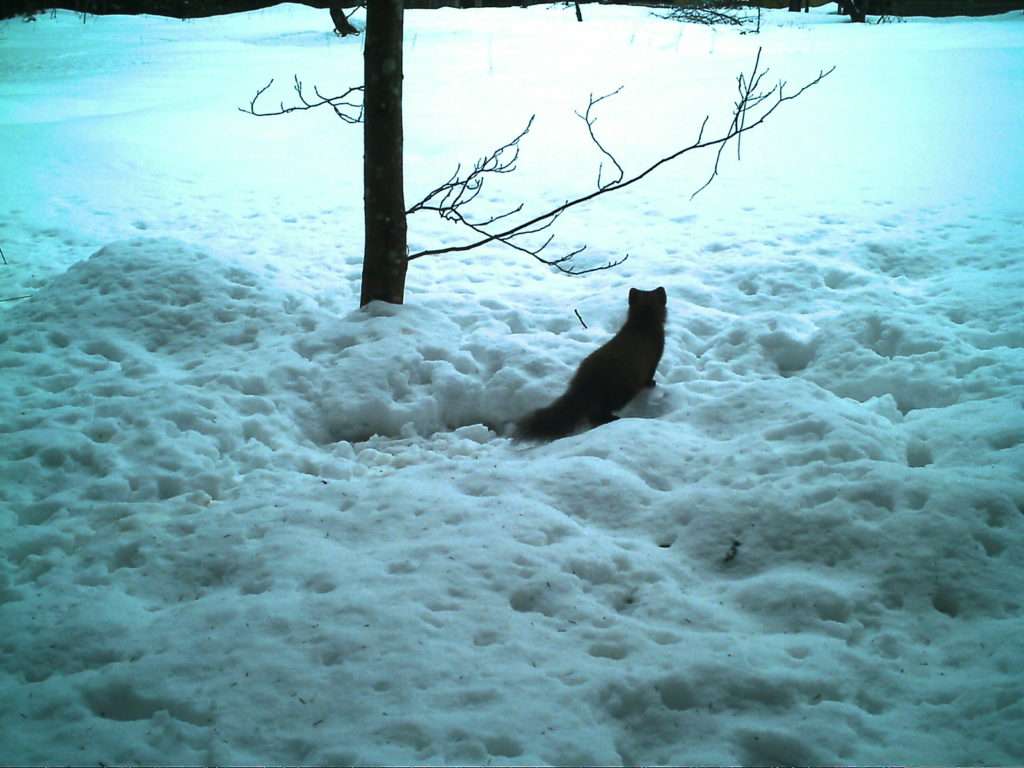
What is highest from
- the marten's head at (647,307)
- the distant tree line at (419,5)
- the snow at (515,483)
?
the distant tree line at (419,5)

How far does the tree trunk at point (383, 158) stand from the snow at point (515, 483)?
340mm

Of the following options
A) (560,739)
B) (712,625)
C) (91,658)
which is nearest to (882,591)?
(712,625)

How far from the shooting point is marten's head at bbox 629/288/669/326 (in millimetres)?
4922

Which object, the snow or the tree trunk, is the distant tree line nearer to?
the snow

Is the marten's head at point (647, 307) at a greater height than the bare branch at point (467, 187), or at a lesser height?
lesser

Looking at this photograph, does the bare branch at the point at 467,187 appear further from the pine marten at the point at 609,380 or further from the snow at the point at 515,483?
the pine marten at the point at 609,380

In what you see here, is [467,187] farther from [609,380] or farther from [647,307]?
[609,380]

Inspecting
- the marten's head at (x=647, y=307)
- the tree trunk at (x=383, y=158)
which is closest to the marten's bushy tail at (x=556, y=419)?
the marten's head at (x=647, y=307)

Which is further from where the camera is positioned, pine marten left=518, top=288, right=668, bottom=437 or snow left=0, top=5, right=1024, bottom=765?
pine marten left=518, top=288, right=668, bottom=437

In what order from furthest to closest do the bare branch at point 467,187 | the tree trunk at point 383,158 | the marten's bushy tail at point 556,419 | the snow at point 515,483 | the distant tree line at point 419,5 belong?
1. the distant tree line at point 419,5
2. the bare branch at point 467,187
3. the tree trunk at point 383,158
4. the marten's bushy tail at point 556,419
5. the snow at point 515,483

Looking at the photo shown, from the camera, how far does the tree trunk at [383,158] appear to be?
191 inches

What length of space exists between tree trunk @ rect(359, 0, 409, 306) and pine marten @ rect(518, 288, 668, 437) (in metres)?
1.77

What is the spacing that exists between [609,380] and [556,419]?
445 mm

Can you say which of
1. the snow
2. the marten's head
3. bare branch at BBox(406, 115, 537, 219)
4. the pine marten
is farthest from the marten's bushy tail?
bare branch at BBox(406, 115, 537, 219)
